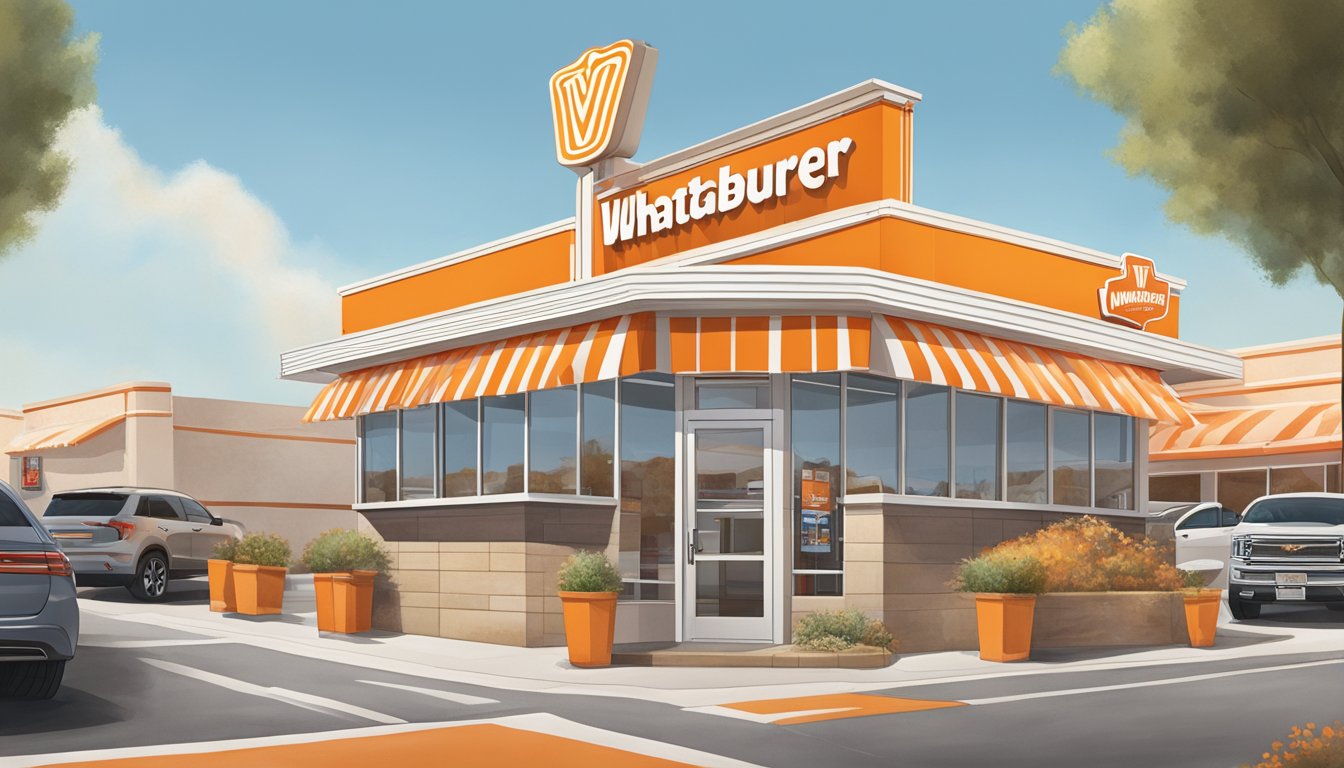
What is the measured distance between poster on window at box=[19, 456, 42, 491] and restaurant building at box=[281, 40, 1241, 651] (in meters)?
22.0

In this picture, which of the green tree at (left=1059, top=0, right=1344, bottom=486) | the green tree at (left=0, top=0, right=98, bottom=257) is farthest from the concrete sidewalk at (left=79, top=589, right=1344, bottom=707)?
the green tree at (left=0, top=0, right=98, bottom=257)

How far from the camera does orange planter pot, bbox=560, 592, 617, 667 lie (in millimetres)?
14594

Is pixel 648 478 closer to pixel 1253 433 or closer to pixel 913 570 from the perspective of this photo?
pixel 913 570

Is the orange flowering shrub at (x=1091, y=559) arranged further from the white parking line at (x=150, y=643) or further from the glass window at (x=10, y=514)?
the glass window at (x=10, y=514)

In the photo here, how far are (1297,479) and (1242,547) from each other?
1080 centimetres

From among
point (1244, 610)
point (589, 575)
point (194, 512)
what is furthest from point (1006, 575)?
point (194, 512)

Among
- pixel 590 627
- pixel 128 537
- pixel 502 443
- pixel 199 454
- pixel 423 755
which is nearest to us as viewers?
pixel 423 755

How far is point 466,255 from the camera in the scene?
2261 cm

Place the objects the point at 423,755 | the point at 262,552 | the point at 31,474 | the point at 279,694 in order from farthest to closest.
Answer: the point at 31,474
the point at 262,552
the point at 279,694
the point at 423,755

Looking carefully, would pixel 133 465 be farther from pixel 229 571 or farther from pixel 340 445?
pixel 229 571

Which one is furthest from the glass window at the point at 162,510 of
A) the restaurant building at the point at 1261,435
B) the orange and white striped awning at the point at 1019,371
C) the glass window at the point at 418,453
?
the restaurant building at the point at 1261,435

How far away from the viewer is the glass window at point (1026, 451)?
58.5 ft

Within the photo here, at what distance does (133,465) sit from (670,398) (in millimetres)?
21830

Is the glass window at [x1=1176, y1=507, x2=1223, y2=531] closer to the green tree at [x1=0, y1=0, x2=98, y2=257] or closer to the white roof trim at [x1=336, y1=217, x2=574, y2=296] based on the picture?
the white roof trim at [x1=336, y1=217, x2=574, y2=296]
